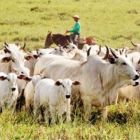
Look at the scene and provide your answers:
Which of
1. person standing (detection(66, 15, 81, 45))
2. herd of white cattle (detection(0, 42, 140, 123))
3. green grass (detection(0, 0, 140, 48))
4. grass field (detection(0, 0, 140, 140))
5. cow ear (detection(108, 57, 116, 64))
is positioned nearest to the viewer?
herd of white cattle (detection(0, 42, 140, 123))

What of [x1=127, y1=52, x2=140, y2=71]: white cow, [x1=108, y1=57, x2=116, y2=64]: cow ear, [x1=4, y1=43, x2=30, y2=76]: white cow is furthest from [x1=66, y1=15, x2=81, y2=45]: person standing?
[x1=108, y1=57, x2=116, y2=64]: cow ear

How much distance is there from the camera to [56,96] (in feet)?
33.1

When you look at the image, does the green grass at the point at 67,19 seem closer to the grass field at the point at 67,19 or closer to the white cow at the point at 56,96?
the grass field at the point at 67,19

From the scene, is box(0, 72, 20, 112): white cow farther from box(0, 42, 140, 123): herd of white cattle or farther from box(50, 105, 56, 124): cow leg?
box(50, 105, 56, 124): cow leg

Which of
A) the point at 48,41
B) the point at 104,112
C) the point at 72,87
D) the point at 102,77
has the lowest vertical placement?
the point at 48,41

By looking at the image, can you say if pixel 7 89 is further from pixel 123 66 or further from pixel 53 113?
pixel 123 66

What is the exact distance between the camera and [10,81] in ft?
34.4

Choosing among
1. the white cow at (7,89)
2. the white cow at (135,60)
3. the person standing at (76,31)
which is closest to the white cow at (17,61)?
the white cow at (7,89)

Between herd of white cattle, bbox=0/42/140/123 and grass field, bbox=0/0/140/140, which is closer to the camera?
herd of white cattle, bbox=0/42/140/123

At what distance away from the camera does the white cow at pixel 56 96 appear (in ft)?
32.6

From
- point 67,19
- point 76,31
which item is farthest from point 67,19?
point 76,31

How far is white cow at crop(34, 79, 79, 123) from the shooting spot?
9945 millimetres

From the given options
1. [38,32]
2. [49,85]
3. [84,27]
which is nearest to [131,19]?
[84,27]

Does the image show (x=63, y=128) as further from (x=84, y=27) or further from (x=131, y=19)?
(x=131, y=19)
